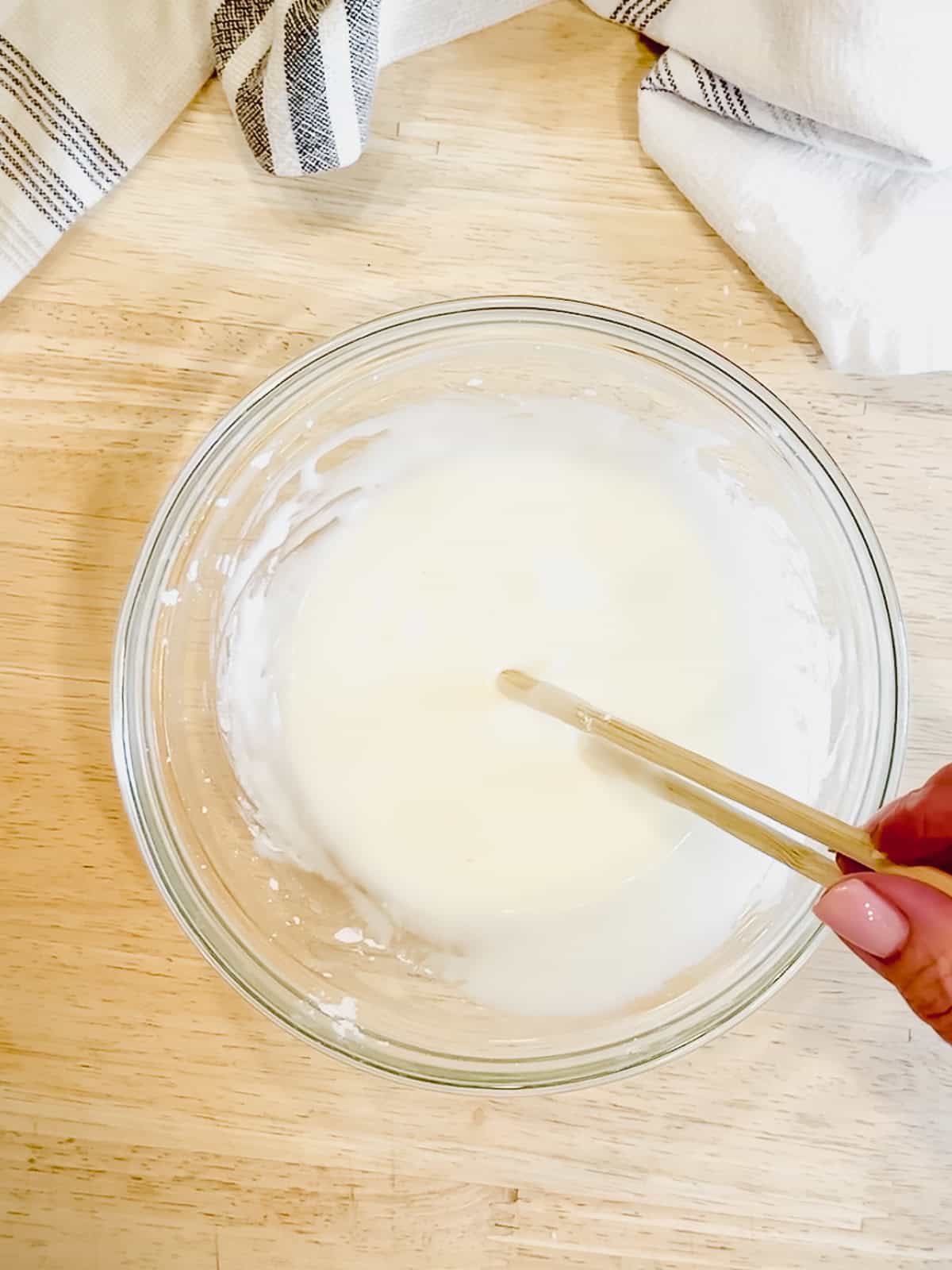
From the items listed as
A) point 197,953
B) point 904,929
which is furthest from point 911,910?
point 197,953

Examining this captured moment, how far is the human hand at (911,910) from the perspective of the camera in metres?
0.50

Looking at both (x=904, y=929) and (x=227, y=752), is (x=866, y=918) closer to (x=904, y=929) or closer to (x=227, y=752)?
(x=904, y=929)

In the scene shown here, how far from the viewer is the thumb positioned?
0.50 meters

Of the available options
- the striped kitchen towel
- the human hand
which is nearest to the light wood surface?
the striped kitchen towel

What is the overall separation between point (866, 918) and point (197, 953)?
1.37ft

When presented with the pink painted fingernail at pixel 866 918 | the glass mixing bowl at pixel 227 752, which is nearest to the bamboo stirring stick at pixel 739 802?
the pink painted fingernail at pixel 866 918

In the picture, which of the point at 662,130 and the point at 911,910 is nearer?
the point at 911,910

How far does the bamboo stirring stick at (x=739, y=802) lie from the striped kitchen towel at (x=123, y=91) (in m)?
0.37

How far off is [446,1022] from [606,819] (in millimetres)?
165

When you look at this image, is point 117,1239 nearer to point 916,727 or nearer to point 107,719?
point 107,719

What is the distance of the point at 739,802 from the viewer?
0.56 meters

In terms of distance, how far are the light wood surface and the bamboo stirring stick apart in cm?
20

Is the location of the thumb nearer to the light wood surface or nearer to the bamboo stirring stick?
the bamboo stirring stick

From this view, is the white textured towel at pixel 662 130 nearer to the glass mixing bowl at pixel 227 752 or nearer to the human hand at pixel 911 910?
the glass mixing bowl at pixel 227 752
